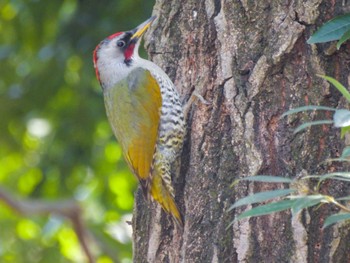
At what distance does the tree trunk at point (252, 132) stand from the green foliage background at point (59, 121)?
8.05 feet

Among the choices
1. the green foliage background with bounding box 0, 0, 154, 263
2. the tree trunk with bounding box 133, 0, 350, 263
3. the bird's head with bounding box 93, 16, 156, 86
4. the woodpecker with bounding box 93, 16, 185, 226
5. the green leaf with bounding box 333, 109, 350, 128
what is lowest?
the green leaf with bounding box 333, 109, 350, 128

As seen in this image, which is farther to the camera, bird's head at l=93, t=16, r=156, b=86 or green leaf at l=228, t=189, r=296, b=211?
bird's head at l=93, t=16, r=156, b=86

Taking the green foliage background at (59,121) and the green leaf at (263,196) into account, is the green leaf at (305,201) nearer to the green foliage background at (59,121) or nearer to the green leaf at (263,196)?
the green leaf at (263,196)

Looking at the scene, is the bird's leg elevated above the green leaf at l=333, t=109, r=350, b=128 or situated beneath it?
elevated above

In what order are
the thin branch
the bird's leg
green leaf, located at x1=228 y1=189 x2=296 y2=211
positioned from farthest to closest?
the thin branch, the bird's leg, green leaf, located at x1=228 y1=189 x2=296 y2=211

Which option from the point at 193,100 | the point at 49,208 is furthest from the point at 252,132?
the point at 49,208

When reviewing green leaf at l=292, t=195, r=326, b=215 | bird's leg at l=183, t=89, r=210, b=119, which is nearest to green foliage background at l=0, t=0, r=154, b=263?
bird's leg at l=183, t=89, r=210, b=119

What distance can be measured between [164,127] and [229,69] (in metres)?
0.95

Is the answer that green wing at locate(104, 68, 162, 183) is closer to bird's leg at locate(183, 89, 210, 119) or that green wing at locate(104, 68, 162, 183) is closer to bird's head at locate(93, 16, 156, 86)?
bird's head at locate(93, 16, 156, 86)

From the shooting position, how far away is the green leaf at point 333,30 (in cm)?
303

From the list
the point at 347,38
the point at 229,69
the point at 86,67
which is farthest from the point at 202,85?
the point at 86,67

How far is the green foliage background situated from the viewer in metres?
6.20

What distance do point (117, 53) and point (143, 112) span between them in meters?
0.57

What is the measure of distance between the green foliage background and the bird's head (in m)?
1.06
